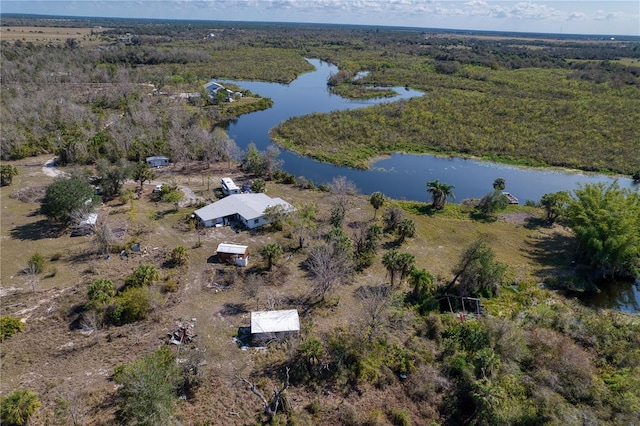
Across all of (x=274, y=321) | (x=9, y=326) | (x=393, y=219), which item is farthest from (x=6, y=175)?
(x=393, y=219)

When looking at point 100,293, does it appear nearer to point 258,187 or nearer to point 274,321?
point 274,321

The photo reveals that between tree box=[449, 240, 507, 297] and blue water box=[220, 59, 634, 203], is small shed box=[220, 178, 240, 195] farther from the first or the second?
tree box=[449, 240, 507, 297]

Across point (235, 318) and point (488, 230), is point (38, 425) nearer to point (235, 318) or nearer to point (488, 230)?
point (235, 318)

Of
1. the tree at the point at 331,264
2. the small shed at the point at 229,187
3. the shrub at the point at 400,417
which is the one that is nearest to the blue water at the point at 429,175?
the small shed at the point at 229,187

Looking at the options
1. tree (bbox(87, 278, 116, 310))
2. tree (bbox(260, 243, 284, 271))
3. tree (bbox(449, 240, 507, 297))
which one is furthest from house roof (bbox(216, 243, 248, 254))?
tree (bbox(449, 240, 507, 297))

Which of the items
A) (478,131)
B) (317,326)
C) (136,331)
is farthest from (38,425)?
(478,131)

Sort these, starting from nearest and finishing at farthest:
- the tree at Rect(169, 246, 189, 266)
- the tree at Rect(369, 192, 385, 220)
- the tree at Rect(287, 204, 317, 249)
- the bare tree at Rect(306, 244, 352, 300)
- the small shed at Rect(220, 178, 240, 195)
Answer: the bare tree at Rect(306, 244, 352, 300)
the tree at Rect(169, 246, 189, 266)
the tree at Rect(287, 204, 317, 249)
the tree at Rect(369, 192, 385, 220)
the small shed at Rect(220, 178, 240, 195)

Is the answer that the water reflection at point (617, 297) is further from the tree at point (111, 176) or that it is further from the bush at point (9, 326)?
the tree at point (111, 176)
